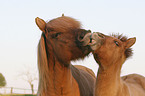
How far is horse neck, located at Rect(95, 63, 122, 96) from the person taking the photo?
12.2ft

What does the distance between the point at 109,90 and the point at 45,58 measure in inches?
54.9

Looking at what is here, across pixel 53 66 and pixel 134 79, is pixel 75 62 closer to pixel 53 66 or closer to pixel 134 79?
pixel 53 66

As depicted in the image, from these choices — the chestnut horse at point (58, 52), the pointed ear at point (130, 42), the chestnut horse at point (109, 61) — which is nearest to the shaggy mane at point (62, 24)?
the chestnut horse at point (58, 52)

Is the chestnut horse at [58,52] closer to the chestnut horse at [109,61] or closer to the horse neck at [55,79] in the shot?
the horse neck at [55,79]

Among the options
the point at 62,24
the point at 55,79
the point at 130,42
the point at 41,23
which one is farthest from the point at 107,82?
the point at 41,23

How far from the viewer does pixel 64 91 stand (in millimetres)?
3324

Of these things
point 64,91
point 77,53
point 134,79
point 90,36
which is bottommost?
point 134,79

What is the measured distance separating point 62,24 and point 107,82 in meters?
1.42

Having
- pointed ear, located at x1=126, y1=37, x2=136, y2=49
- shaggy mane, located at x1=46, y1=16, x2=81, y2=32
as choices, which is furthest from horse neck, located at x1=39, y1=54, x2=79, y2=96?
pointed ear, located at x1=126, y1=37, x2=136, y2=49

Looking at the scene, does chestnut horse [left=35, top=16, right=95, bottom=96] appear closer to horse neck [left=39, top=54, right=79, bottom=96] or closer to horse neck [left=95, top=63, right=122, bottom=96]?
horse neck [left=39, top=54, right=79, bottom=96]

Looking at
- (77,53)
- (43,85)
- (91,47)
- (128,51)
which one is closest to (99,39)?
(91,47)

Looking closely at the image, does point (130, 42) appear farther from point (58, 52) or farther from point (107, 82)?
point (58, 52)

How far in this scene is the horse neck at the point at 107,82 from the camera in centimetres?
373

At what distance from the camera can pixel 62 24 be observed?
10.8 feet
